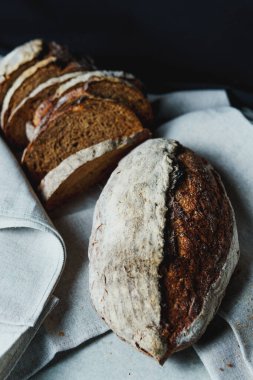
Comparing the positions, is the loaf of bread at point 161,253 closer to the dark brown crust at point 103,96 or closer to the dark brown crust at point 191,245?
the dark brown crust at point 191,245

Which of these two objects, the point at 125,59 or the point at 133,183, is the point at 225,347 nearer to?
the point at 133,183

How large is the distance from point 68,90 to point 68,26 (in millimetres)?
1008

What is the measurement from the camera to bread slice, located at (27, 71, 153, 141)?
95.3 inches

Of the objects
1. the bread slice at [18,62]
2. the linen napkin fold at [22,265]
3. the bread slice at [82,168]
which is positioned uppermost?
the bread slice at [18,62]

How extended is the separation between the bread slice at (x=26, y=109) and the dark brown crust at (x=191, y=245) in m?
0.87

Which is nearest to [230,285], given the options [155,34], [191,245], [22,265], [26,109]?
[191,245]

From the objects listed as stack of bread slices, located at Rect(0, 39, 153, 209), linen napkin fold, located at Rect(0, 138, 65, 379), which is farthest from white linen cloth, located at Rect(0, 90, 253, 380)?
stack of bread slices, located at Rect(0, 39, 153, 209)

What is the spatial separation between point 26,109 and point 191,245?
124 centimetres

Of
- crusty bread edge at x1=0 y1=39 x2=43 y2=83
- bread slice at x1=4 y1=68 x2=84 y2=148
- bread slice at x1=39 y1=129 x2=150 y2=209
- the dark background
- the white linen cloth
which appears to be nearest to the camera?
the white linen cloth

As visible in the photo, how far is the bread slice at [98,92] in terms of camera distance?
2.42 metres

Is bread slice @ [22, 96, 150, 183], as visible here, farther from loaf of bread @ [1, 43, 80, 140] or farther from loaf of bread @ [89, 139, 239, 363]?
loaf of bread @ [89, 139, 239, 363]

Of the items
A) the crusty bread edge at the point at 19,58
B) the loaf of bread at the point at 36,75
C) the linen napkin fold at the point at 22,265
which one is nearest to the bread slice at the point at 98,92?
the loaf of bread at the point at 36,75

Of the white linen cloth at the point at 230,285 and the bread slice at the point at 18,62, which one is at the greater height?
the bread slice at the point at 18,62

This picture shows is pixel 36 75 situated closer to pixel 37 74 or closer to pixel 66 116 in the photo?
pixel 37 74
